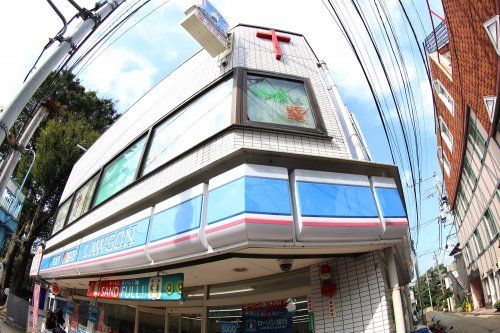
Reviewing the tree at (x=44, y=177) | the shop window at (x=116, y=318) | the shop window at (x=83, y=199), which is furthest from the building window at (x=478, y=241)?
the tree at (x=44, y=177)

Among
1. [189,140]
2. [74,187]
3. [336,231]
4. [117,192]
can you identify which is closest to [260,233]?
[336,231]

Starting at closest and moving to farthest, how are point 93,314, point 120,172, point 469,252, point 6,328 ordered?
point 120,172 < point 93,314 < point 6,328 < point 469,252

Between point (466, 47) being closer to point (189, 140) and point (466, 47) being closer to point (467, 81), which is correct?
point (467, 81)

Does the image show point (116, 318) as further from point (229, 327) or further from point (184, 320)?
point (229, 327)

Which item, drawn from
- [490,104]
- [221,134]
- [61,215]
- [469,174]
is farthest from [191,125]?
[469,174]

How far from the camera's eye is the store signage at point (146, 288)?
5.73 m

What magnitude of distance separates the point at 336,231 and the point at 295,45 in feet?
17.3

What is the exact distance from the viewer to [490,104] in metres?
10.9

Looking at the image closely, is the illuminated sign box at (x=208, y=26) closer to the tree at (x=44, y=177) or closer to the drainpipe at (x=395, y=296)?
the drainpipe at (x=395, y=296)

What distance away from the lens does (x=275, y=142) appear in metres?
5.67

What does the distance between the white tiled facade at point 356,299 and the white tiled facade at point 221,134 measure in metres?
1.91

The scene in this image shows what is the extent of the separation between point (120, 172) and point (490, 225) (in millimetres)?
19320

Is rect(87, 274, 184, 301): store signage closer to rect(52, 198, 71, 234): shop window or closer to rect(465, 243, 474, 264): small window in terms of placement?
rect(52, 198, 71, 234): shop window

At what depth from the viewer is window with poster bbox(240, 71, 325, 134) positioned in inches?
238
